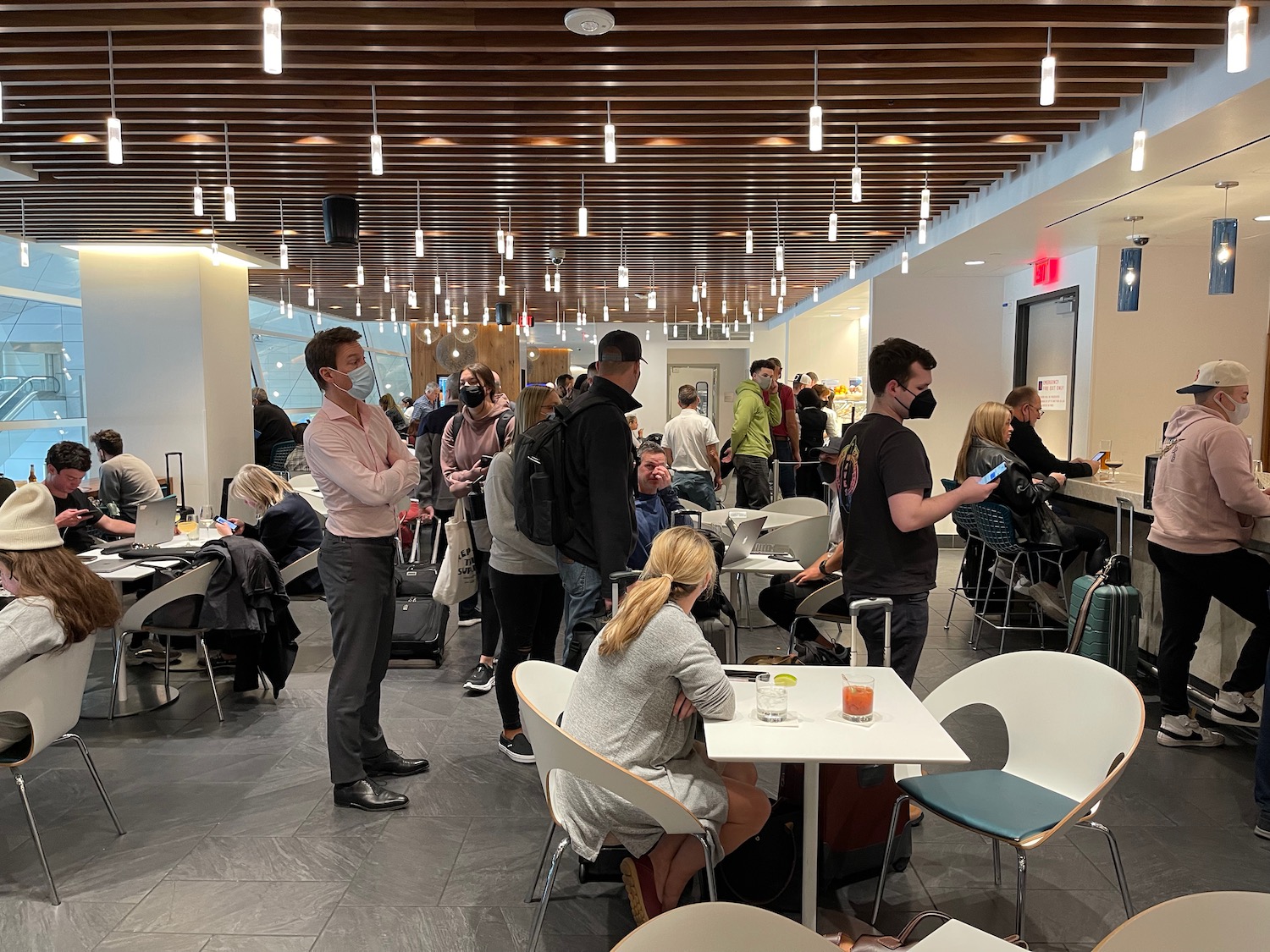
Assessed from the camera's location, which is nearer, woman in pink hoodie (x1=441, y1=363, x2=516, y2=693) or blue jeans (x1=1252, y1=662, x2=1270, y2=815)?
blue jeans (x1=1252, y1=662, x2=1270, y2=815)

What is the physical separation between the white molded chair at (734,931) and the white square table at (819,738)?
0.75m

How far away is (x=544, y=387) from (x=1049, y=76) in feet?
7.97

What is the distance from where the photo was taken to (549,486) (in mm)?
3359

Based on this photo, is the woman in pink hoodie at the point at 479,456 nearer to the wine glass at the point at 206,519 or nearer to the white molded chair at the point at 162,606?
the white molded chair at the point at 162,606

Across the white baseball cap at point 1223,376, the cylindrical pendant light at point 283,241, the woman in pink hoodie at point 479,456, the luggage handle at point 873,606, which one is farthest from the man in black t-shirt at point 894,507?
the cylindrical pendant light at point 283,241

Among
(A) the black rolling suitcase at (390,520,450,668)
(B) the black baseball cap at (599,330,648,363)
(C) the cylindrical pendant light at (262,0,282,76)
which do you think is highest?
(C) the cylindrical pendant light at (262,0,282,76)

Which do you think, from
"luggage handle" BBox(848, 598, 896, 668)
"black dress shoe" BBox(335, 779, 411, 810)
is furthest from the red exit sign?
"black dress shoe" BBox(335, 779, 411, 810)

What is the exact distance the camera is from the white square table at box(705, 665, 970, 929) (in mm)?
2127

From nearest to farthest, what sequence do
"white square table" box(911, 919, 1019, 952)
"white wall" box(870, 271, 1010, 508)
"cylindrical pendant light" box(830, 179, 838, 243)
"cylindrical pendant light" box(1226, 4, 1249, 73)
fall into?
"white square table" box(911, 919, 1019, 952) → "cylindrical pendant light" box(1226, 4, 1249, 73) → "cylindrical pendant light" box(830, 179, 838, 243) → "white wall" box(870, 271, 1010, 508)

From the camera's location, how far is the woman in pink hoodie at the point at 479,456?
501 cm

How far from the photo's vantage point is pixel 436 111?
5141 mm

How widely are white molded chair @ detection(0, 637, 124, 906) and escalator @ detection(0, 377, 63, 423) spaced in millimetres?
7971

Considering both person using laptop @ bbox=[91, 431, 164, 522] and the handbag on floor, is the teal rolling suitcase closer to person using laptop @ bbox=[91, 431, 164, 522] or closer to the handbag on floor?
the handbag on floor

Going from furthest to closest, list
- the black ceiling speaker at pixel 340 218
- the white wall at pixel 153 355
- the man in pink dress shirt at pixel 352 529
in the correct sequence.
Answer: the white wall at pixel 153 355, the black ceiling speaker at pixel 340 218, the man in pink dress shirt at pixel 352 529
